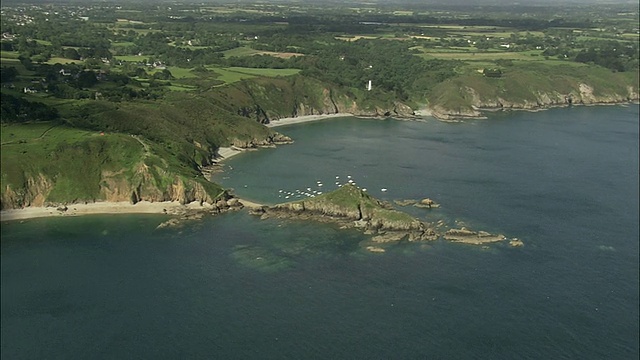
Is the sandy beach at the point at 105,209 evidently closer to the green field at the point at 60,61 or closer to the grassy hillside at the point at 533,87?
the green field at the point at 60,61

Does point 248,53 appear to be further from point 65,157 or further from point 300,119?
point 65,157

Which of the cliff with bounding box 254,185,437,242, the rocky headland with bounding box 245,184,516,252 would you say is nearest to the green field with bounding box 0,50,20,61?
the rocky headland with bounding box 245,184,516,252

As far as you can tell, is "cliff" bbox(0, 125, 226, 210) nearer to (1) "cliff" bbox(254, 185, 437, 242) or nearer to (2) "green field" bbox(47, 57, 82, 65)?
(1) "cliff" bbox(254, 185, 437, 242)

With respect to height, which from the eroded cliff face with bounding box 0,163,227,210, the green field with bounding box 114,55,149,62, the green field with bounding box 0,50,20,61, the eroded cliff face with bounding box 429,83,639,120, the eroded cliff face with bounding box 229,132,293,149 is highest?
the green field with bounding box 0,50,20,61

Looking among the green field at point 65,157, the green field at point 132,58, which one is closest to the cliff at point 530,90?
the green field at point 132,58

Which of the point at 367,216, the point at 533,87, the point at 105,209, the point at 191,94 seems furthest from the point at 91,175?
the point at 533,87
